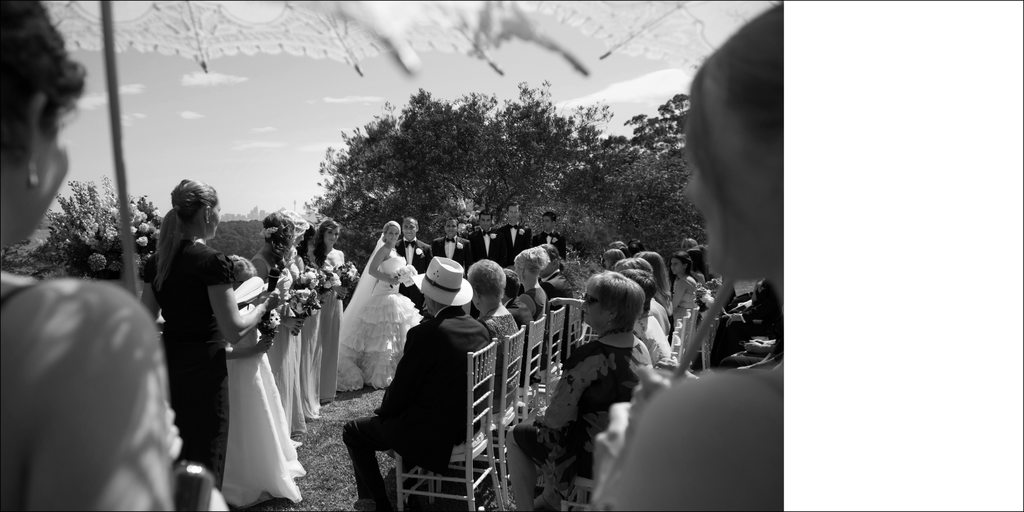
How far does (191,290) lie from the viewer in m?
3.15

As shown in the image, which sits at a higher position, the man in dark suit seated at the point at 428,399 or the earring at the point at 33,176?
the earring at the point at 33,176

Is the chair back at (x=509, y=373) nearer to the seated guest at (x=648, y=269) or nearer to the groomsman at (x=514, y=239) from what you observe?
the seated guest at (x=648, y=269)

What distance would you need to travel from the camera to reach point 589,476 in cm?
326

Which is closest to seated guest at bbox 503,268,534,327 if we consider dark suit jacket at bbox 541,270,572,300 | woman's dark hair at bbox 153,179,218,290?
dark suit jacket at bbox 541,270,572,300

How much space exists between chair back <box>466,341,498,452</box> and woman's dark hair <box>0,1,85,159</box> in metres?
2.90

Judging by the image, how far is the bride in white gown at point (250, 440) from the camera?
14.0 ft

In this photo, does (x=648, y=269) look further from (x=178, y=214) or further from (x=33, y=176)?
(x=33, y=176)

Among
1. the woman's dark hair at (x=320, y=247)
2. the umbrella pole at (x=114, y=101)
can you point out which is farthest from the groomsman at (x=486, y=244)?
the umbrella pole at (x=114, y=101)

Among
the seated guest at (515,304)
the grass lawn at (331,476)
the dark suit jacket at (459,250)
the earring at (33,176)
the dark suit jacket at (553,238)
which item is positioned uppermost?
the dark suit jacket at (553,238)

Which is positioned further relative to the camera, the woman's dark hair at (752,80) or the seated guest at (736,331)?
the seated guest at (736,331)

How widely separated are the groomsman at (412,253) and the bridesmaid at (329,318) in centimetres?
159

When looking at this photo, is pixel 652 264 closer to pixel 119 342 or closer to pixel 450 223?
pixel 450 223

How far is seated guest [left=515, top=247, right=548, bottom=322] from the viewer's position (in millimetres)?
6027

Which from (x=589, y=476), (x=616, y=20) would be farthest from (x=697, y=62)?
(x=589, y=476)
